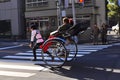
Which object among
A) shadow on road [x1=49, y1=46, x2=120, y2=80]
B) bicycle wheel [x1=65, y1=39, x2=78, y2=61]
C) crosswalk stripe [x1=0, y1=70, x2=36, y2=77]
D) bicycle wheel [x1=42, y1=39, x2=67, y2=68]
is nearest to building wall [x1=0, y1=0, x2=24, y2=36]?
shadow on road [x1=49, y1=46, x2=120, y2=80]

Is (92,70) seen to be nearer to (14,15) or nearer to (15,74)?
(15,74)

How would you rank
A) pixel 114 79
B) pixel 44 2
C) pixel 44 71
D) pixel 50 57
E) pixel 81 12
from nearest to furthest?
pixel 114 79
pixel 44 71
pixel 50 57
pixel 81 12
pixel 44 2

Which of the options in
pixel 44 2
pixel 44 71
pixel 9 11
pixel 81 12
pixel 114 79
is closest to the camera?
pixel 114 79

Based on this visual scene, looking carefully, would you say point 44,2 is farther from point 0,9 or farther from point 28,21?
point 0,9

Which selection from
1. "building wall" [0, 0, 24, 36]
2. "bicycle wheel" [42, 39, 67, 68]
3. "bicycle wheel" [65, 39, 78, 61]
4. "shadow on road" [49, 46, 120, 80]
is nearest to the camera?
"shadow on road" [49, 46, 120, 80]

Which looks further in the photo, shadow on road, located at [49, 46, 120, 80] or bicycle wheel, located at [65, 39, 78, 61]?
bicycle wheel, located at [65, 39, 78, 61]

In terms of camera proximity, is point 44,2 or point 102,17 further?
point 44,2

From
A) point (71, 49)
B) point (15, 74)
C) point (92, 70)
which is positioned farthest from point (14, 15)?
point (92, 70)

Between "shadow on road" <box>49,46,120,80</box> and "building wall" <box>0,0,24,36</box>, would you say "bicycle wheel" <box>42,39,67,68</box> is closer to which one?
"shadow on road" <box>49,46,120,80</box>

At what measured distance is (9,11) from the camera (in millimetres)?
38500

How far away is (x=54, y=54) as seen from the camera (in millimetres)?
10727

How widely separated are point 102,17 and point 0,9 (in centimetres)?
1405

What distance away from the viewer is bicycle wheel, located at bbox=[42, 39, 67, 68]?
10.4 meters

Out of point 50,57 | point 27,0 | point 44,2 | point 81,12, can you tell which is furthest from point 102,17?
point 50,57
